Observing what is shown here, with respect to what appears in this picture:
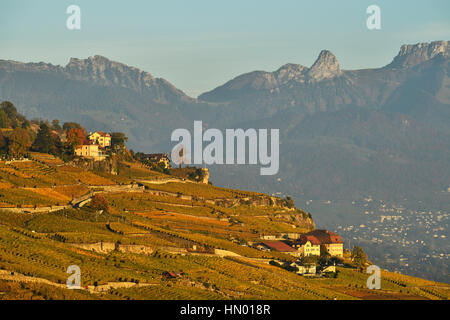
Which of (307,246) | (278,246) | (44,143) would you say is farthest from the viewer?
(44,143)

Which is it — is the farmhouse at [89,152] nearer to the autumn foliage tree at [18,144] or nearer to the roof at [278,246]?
the autumn foliage tree at [18,144]

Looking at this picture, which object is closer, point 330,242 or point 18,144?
point 330,242

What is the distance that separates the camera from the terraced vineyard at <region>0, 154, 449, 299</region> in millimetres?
96500

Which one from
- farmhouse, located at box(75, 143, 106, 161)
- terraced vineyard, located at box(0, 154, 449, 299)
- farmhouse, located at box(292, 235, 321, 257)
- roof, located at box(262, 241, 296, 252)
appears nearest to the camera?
terraced vineyard, located at box(0, 154, 449, 299)

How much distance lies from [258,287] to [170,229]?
3576cm

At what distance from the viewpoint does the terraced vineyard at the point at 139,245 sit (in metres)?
96.5

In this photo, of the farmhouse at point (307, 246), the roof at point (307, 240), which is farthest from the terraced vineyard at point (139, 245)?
the roof at point (307, 240)

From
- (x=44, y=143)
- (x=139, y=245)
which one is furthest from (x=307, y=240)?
(x=44, y=143)

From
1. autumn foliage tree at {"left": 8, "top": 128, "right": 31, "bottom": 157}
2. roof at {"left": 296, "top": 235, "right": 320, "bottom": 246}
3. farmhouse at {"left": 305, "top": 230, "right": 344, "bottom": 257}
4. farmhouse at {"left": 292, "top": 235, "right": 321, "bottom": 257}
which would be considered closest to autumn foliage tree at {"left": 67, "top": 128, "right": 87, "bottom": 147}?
autumn foliage tree at {"left": 8, "top": 128, "right": 31, "bottom": 157}

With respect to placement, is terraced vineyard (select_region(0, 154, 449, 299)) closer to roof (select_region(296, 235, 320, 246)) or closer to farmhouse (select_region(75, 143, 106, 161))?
farmhouse (select_region(75, 143, 106, 161))

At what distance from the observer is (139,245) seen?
4688 inches

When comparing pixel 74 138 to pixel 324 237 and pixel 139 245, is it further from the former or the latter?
pixel 139 245
